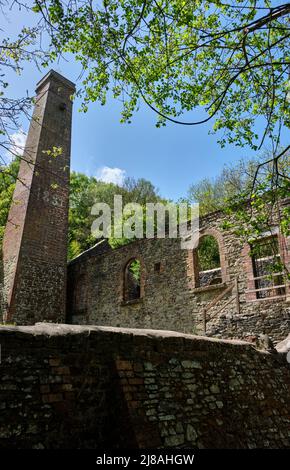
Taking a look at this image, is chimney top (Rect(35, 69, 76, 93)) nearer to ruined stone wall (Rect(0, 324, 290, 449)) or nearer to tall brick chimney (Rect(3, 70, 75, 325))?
tall brick chimney (Rect(3, 70, 75, 325))

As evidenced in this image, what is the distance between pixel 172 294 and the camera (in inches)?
467

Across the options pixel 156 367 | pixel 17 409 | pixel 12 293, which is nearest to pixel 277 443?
pixel 156 367

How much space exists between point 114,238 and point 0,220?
821 centimetres

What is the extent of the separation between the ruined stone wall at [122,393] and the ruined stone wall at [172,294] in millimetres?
4703

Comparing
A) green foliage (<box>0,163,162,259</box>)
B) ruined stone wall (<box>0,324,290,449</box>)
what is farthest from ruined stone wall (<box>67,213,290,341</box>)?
green foliage (<box>0,163,162,259</box>)

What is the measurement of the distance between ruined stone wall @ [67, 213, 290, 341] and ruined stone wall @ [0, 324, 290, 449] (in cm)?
470

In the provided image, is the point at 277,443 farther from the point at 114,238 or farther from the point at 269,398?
the point at 114,238

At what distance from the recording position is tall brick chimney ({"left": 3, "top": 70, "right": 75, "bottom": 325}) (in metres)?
13.5

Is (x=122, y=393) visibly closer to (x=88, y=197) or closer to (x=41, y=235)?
(x=41, y=235)

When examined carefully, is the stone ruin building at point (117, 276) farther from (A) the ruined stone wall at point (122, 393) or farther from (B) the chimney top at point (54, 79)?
(A) the ruined stone wall at point (122, 393)

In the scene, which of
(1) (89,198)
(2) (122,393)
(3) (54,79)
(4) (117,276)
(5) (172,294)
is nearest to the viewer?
(2) (122,393)

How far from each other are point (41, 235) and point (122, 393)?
39.4ft

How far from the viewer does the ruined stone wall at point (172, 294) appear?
31.6 ft

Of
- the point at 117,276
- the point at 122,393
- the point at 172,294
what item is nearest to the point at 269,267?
the point at 122,393
